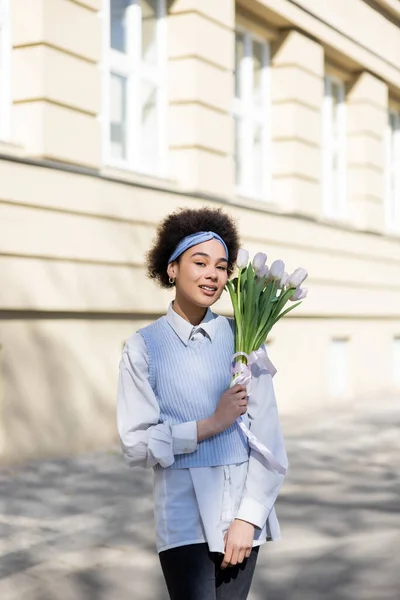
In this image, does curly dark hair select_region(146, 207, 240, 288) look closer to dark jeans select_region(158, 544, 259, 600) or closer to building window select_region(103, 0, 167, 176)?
dark jeans select_region(158, 544, 259, 600)

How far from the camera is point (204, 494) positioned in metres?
2.80

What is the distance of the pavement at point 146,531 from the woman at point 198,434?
2132 mm

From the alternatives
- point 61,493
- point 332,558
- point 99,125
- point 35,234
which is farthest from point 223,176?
point 332,558

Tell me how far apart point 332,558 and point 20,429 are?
3.73 m

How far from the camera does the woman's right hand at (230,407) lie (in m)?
2.77

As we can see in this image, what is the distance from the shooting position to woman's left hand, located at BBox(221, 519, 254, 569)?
109 inches

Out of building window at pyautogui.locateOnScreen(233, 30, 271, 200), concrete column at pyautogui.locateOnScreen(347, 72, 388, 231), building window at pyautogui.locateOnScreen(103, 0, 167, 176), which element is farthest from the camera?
concrete column at pyautogui.locateOnScreen(347, 72, 388, 231)

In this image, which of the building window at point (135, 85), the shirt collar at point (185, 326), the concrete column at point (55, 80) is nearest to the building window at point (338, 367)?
the building window at point (135, 85)

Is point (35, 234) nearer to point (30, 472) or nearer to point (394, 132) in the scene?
point (30, 472)

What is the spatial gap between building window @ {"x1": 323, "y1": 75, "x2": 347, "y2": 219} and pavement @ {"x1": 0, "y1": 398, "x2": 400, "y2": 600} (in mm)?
6383

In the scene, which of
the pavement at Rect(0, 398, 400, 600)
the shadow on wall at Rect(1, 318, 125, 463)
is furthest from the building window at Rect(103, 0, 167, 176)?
the pavement at Rect(0, 398, 400, 600)

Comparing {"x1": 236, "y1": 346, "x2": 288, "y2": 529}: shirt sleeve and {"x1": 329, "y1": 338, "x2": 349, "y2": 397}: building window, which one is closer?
{"x1": 236, "y1": 346, "x2": 288, "y2": 529}: shirt sleeve

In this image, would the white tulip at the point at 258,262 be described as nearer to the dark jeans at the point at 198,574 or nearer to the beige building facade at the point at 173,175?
the dark jeans at the point at 198,574

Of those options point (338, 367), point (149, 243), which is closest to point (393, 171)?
point (338, 367)
